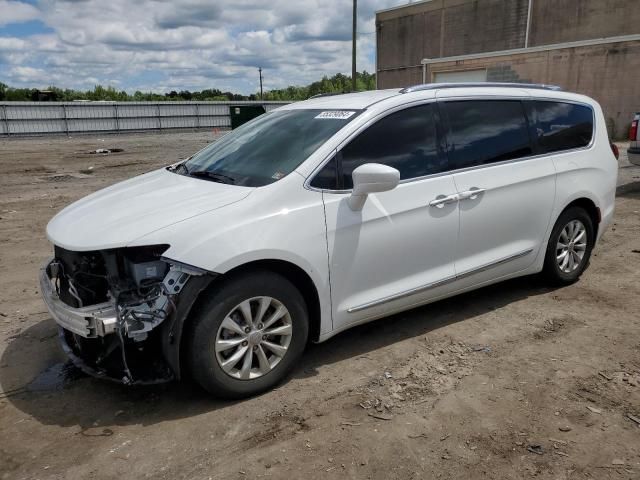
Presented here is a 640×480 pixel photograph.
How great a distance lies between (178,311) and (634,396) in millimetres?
2769

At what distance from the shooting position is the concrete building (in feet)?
73.9

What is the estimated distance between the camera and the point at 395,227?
368 cm

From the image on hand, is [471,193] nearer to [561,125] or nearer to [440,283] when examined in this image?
[440,283]

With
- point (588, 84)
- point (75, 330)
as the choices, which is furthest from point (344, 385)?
point (588, 84)

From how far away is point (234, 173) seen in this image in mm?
3762

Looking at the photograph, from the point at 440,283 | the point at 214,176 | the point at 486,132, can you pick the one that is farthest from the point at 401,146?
the point at 214,176

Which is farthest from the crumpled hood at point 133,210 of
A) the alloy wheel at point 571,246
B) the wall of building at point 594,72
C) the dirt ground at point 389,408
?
the wall of building at point 594,72

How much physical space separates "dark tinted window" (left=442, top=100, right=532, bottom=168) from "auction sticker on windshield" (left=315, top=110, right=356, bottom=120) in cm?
83

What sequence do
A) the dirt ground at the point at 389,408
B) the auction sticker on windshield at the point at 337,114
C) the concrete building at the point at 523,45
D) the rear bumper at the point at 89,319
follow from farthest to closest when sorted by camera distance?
the concrete building at the point at 523,45, the auction sticker on windshield at the point at 337,114, the rear bumper at the point at 89,319, the dirt ground at the point at 389,408

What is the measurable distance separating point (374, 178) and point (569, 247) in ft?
8.78

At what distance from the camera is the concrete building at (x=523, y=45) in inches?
886

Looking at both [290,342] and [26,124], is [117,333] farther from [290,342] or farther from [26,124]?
[26,124]

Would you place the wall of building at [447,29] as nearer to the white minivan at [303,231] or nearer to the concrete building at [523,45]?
the concrete building at [523,45]

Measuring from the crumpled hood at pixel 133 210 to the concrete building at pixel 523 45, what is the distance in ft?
76.3
